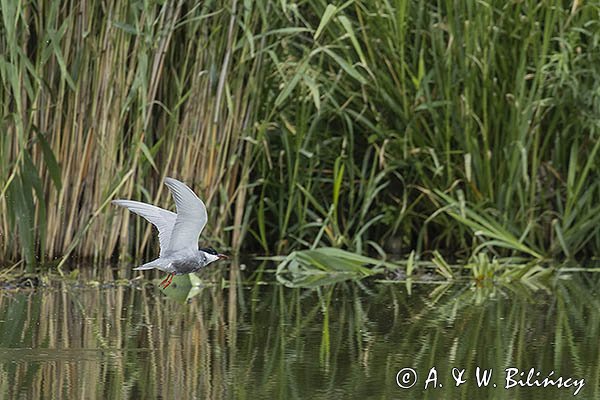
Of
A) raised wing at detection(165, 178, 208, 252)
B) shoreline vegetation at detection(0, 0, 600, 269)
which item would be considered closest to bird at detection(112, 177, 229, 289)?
raised wing at detection(165, 178, 208, 252)

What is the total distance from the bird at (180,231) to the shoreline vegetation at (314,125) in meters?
1.21

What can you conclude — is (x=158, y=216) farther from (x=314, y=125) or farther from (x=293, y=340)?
(x=314, y=125)

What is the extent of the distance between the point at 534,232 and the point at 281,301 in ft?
6.10

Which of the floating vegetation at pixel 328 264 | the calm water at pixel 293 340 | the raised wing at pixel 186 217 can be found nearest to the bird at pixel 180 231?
the raised wing at pixel 186 217

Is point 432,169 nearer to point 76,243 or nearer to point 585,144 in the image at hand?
point 585,144

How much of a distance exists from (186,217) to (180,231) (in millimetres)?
116

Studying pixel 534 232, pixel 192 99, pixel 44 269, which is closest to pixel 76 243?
pixel 44 269

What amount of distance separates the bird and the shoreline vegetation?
1214 millimetres

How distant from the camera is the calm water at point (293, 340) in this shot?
144 inches

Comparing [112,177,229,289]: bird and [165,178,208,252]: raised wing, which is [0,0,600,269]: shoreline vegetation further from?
[165,178,208,252]: raised wing

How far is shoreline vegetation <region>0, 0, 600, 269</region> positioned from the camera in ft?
20.0

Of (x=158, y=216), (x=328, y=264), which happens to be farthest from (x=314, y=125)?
(x=158, y=216)

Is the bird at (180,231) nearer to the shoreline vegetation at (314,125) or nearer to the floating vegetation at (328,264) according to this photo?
the shoreline vegetation at (314,125)

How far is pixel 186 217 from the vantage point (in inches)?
173
